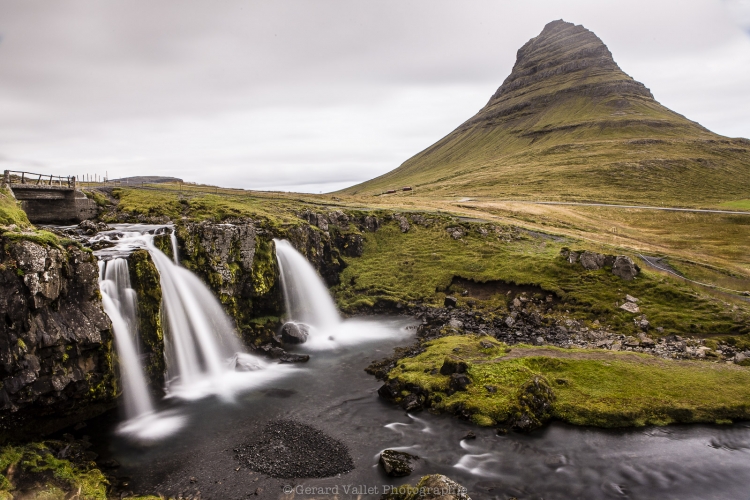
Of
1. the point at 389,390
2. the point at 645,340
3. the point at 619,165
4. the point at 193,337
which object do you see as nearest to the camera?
the point at 389,390

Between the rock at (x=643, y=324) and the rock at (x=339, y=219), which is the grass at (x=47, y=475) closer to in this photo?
the rock at (x=643, y=324)

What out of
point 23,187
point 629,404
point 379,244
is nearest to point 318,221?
point 379,244

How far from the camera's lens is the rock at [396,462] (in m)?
18.8

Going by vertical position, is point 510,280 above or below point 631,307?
above

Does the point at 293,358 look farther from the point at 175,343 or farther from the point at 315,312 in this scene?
the point at 315,312

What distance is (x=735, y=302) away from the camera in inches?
1372

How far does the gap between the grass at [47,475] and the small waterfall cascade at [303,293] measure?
23795mm

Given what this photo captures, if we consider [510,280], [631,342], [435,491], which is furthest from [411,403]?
[510,280]

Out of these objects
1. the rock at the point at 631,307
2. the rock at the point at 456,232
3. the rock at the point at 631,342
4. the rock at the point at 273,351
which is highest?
the rock at the point at 456,232

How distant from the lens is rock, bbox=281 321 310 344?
3691 centimetres

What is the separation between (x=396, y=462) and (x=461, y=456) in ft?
11.3

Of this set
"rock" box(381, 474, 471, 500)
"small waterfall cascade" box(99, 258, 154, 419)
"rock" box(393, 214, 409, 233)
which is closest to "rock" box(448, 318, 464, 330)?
"rock" box(381, 474, 471, 500)

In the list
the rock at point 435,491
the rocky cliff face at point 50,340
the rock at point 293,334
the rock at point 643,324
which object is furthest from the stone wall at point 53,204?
the rock at point 643,324

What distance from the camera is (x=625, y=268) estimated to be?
41.0 metres
